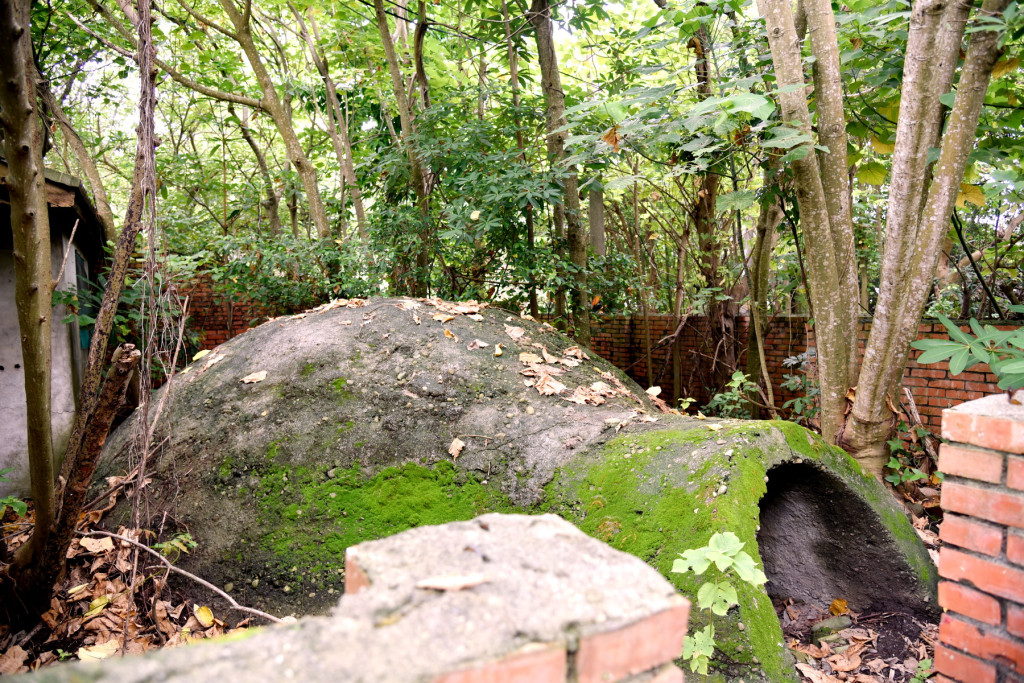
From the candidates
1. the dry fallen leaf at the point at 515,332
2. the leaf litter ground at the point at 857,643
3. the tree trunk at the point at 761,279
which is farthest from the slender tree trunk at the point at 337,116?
the leaf litter ground at the point at 857,643

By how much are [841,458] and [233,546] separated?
313cm

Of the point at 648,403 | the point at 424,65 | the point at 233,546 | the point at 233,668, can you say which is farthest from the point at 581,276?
the point at 233,668

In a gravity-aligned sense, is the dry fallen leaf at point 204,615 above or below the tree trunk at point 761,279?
below

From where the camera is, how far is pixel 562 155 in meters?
5.83

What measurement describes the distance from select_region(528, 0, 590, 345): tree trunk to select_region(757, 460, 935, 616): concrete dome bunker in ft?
10.3

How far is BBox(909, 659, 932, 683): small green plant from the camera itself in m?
2.39

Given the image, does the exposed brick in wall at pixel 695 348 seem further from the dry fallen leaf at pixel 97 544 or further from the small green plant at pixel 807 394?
the dry fallen leaf at pixel 97 544

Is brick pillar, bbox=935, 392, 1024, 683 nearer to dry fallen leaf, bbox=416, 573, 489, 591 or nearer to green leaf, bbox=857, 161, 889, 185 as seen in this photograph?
dry fallen leaf, bbox=416, 573, 489, 591

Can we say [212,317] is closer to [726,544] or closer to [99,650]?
[99,650]

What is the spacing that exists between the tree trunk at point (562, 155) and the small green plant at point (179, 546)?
12.8 ft

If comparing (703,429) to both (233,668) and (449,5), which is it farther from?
(449,5)

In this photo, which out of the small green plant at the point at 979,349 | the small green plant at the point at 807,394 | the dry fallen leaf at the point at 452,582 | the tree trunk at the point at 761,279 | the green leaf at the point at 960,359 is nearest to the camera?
the dry fallen leaf at the point at 452,582

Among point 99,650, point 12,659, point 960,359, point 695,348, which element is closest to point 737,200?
point 960,359

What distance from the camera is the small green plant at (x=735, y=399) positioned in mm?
4957
